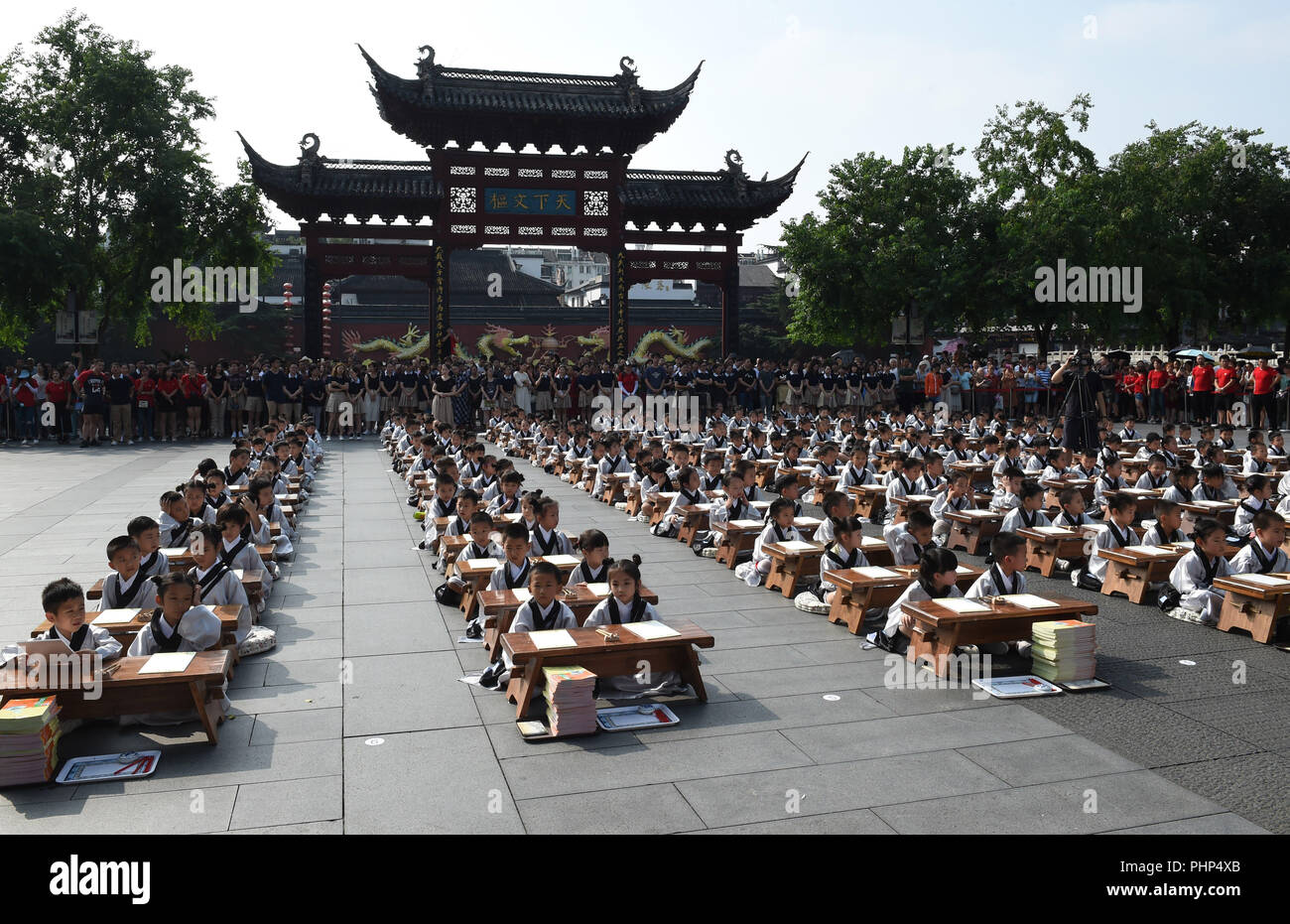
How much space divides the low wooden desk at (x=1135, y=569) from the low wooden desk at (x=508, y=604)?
4945mm

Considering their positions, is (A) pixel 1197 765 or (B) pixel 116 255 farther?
(B) pixel 116 255

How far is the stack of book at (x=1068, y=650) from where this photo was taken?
7016 mm

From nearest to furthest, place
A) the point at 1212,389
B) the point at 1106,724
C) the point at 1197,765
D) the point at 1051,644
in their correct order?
the point at 1197,765 → the point at 1106,724 → the point at 1051,644 → the point at 1212,389

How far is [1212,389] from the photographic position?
26.2 metres

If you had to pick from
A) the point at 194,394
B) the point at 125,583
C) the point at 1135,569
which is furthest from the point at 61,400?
the point at 1135,569

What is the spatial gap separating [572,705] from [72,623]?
3319 mm

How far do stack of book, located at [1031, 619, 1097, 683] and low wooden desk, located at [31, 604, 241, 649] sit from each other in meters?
5.94

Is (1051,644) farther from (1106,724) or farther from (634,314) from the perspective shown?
(634,314)

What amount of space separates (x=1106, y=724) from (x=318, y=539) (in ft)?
31.8

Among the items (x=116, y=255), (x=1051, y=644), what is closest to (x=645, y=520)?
(x=1051, y=644)

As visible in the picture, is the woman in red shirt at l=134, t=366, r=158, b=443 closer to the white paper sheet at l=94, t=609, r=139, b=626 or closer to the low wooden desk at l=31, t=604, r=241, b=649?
the low wooden desk at l=31, t=604, r=241, b=649

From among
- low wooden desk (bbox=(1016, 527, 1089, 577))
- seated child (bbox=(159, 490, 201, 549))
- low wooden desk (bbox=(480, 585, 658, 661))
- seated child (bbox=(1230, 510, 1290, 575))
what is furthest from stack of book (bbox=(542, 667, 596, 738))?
low wooden desk (bbox=(1016, 527, 1089, 577))

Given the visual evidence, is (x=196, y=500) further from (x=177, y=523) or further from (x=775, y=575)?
(x=775, y=575)

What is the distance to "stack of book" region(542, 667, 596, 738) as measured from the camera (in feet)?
20.0
